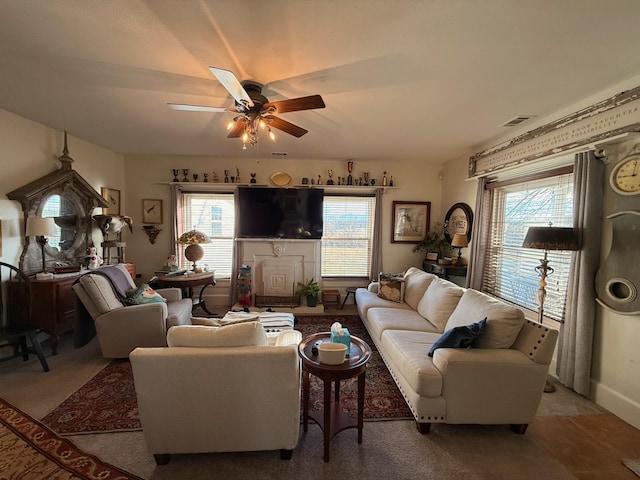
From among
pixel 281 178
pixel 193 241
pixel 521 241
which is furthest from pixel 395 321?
pixel 281 178

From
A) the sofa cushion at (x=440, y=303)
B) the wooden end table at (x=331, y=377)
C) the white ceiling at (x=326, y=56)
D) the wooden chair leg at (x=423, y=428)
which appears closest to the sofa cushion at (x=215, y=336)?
the wooden end table at (x=331, y=377)

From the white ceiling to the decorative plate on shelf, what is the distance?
5.75 feet

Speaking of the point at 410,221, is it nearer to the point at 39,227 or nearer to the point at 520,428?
the point at 520,428

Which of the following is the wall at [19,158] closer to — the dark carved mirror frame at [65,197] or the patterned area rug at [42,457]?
the dark carved mirror frame at [65,197]

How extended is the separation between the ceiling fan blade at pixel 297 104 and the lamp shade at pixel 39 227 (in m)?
3.00

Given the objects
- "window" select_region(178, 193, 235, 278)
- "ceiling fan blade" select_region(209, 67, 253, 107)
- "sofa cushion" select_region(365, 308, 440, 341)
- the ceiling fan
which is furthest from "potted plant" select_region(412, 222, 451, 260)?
"ceiling fan blade" select_region(209, 67, 253, 107)

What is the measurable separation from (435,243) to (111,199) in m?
5.60

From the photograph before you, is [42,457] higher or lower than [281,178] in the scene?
lower

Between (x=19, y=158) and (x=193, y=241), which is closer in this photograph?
(x=19, y=158)

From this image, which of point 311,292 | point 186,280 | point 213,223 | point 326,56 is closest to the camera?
point 326,56

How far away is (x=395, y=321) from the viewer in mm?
2896

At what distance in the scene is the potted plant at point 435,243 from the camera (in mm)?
4652

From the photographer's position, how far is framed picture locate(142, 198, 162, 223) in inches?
189

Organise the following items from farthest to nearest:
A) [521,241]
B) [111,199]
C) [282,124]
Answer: [111,199] → [521,241] → [282,124]
